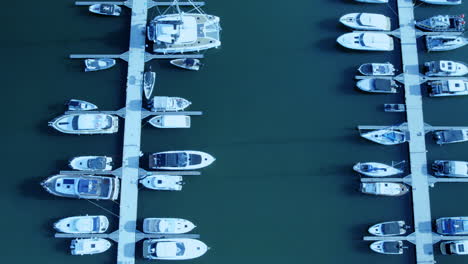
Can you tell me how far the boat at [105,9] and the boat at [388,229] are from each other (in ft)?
97.5

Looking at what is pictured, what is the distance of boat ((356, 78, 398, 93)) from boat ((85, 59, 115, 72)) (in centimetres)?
2234

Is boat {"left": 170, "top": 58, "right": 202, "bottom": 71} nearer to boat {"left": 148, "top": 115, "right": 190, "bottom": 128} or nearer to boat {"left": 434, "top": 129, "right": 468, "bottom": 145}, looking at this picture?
boat {"left": 148, "top": 115, "right": 190, "bottom": 128}

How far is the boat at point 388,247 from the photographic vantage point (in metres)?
34.9

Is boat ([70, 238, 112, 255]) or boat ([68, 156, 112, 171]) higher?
boat ([68, 156, 112, 171])

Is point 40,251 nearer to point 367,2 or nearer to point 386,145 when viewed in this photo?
point 386,145

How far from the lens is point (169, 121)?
36.8 meters

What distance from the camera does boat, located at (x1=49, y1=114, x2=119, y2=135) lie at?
36.4 m

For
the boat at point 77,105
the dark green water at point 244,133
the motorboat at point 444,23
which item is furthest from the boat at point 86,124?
the motorboat at point 444,23

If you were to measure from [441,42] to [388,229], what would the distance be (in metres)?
17.7

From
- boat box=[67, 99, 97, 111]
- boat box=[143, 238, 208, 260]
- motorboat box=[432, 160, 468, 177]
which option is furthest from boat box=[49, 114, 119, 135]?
motorboat box=[432, 160, 468, 177]

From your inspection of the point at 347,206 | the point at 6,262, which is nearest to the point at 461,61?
the point at 347,206

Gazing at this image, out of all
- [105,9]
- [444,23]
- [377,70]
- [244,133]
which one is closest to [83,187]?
[244,133]

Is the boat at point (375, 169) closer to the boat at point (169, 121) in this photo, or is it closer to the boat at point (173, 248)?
the boat at point (173, 248)

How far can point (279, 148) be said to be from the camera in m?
37.2
